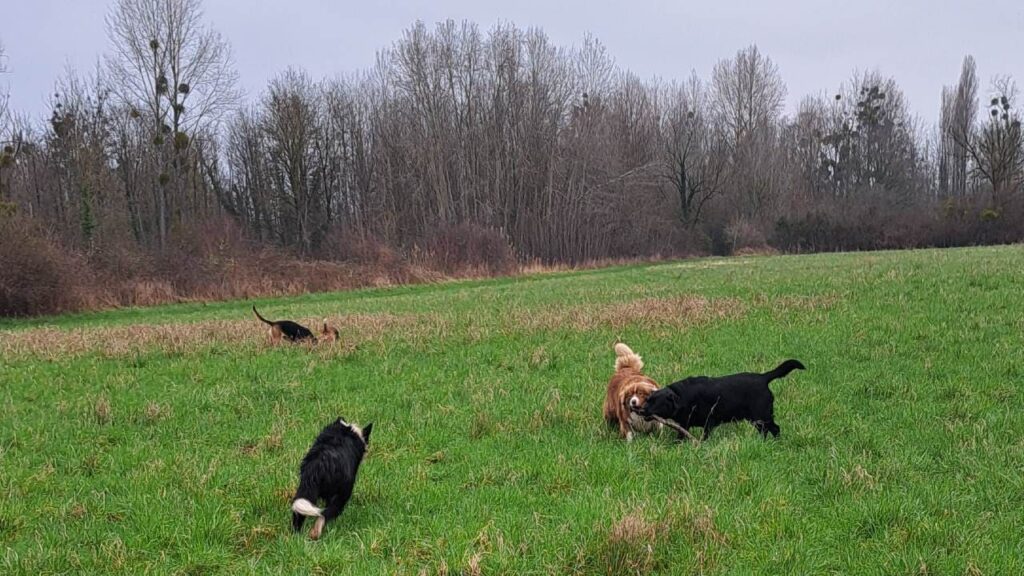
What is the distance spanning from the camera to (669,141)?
55969mm

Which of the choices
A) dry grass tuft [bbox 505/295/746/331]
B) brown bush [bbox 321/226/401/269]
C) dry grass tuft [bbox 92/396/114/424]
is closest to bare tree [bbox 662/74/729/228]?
brown bush [bbox 321/226/401/269]

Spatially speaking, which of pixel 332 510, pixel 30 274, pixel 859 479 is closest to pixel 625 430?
pixel 859 479

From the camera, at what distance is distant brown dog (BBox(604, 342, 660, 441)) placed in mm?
5621

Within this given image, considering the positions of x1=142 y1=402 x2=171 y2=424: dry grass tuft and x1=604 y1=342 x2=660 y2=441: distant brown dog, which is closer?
x1=604 y1=342 x2=660 y2=441: distant brown dog

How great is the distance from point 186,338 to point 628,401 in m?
9.03

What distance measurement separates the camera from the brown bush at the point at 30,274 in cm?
2044

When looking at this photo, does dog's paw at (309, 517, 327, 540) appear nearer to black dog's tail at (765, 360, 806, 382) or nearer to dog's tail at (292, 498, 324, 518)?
dog's tail at (292, 498, 324, 518)

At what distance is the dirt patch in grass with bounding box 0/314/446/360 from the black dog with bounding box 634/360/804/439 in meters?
6.01

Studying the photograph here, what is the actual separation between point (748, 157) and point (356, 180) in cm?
3319

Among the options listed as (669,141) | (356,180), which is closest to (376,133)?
(356,180)

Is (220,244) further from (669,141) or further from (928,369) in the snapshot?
(669,141)

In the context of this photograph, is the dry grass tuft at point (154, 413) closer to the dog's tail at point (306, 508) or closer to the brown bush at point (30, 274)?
the dog's tail at point (306, 508)

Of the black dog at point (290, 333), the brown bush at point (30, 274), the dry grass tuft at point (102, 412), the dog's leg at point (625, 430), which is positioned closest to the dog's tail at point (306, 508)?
the dog's leg at point (625, 430)

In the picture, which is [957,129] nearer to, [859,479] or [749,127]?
[749,127]
